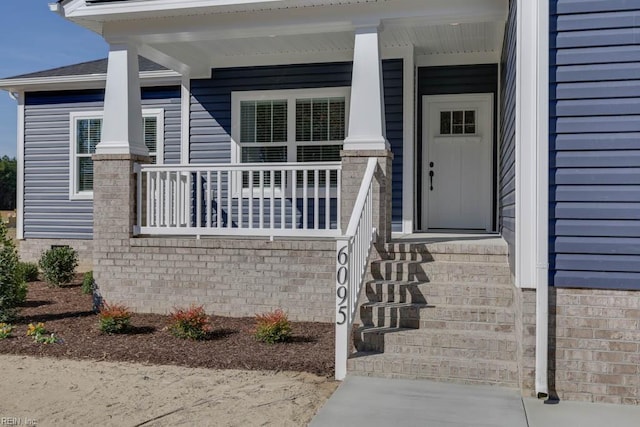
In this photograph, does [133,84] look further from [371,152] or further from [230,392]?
[230,392]

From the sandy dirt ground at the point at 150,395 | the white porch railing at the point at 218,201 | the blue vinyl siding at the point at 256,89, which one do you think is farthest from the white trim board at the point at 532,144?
the blue vinyl siding at the point at 256,89

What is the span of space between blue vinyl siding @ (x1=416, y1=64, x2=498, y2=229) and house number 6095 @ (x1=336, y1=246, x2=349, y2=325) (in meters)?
4.20

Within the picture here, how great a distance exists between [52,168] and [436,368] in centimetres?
916

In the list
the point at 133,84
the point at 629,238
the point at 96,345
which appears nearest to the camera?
the point at 629,238

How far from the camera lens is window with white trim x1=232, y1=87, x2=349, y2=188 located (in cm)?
902

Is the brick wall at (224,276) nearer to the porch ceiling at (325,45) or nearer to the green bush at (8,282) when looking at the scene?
the green bush at (8,282)

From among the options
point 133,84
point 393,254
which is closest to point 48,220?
point 133,84

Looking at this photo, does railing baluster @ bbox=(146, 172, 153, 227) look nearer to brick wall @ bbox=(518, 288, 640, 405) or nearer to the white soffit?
the white soffit

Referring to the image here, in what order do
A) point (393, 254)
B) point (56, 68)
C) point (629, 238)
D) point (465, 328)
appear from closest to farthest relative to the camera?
1. point (629, 238)
2. point (465, 328)
3. point (393, 254)
4. point (56, 68)

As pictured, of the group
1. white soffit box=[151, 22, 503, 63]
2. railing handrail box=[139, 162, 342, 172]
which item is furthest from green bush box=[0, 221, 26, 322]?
white soffit box=[151, 22, 503, 63]

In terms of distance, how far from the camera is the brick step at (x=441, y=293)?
17.5 feet

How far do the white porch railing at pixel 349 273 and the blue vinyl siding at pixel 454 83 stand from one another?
3.52 metres

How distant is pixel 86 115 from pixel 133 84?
13.1 feet

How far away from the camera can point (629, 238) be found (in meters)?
4.14
